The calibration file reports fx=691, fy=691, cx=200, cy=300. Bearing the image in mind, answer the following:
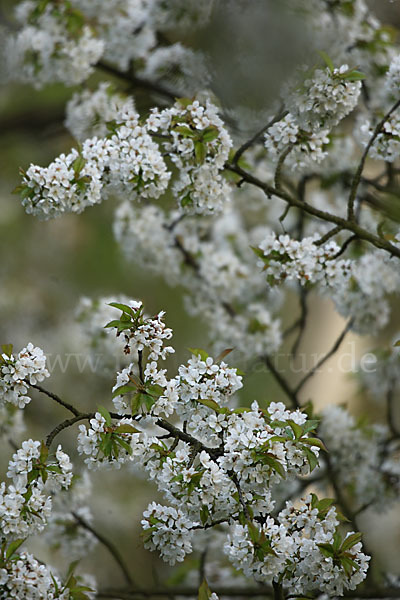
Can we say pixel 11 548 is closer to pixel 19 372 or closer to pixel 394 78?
pixel 19 372

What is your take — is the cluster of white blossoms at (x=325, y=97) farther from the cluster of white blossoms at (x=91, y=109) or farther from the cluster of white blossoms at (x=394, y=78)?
the cluster of white blossoms at (x=91, y=109)

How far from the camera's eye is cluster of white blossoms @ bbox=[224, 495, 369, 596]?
126cm

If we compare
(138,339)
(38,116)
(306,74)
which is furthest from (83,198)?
(38,116)

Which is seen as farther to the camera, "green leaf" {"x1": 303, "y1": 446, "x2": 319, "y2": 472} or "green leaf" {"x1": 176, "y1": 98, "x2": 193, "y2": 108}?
"green leaf" {"x1": 176, "y1": 98, "x2": 193, "y2": 108}

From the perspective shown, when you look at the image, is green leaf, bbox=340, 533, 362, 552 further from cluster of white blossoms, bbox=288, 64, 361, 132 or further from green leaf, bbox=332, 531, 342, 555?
cluster of white blossoms, bbox=288, 64, 361, 132

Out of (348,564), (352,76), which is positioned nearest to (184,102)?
(352,76)

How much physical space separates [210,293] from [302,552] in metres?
1.48

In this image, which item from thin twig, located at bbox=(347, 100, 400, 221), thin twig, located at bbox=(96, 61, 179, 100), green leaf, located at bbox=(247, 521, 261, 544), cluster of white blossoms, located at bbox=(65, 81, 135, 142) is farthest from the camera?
thin twig, located at bbox=(96, 61, 179, 100)

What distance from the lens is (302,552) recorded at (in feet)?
4.30

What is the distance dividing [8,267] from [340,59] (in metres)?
2.69

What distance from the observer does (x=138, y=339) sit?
1342 millimetres

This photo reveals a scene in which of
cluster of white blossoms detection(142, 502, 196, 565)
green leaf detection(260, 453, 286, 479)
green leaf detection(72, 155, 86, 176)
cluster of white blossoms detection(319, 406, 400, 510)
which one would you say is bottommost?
cluster of white blossoms detection(142, 502, 196, 565)

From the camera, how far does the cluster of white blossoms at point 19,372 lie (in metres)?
1.38

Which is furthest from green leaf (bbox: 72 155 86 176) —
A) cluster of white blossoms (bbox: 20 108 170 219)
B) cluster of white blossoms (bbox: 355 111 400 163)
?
cluster of white blossoms (bbox: 355 111 400 163)
